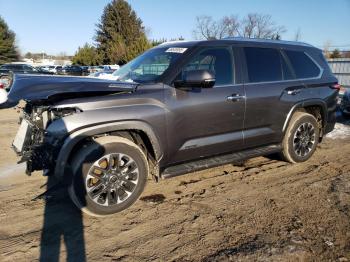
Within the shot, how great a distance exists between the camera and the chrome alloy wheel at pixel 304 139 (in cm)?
571

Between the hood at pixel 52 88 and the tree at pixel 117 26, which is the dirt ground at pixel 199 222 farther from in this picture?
the tree at pixel 117 26

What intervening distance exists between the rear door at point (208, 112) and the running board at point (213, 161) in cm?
9

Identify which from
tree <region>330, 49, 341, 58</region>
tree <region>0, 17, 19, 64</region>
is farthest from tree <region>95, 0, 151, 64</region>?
tree <region>330, 49, 341, 58</region>

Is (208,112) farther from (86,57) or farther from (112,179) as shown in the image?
(86,57)

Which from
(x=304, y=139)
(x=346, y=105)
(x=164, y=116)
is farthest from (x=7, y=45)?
(x=164, y=116)

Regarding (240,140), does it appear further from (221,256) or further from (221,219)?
(221,256)

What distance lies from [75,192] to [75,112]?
84 cm

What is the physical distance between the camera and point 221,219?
387 centimetres

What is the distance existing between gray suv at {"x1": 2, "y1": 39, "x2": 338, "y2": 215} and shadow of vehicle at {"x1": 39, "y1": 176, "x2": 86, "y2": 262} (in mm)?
251

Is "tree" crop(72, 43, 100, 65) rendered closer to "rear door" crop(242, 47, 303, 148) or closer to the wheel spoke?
"rear door" crop(242, 47, 303, 148)

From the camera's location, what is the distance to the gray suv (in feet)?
11.9

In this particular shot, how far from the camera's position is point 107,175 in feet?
12.7

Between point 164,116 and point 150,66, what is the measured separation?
896 mm

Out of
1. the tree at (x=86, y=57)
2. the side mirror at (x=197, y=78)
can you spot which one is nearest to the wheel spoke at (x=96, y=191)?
the side mirror at (x=197, y=78)
